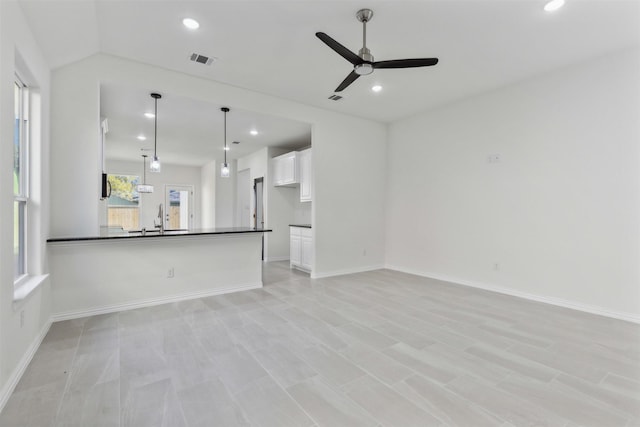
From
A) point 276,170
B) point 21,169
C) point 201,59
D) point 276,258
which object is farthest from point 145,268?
point 276,170

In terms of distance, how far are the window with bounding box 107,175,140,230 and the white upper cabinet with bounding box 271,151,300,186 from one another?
195 inches

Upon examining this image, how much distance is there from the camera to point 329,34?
9.89ft

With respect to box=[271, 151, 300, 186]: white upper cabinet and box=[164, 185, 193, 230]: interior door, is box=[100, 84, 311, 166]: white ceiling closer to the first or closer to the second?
box=[271, 151, 300, 186]: white upper cabinet

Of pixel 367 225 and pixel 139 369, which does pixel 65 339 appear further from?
pixel 367 225

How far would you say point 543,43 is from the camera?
3.18 metres

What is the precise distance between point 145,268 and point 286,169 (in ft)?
11.7

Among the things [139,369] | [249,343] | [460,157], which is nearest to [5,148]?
[139,369]

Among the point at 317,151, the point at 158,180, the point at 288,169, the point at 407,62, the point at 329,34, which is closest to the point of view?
the point at 407,62

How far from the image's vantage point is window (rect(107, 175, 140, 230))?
352 inches

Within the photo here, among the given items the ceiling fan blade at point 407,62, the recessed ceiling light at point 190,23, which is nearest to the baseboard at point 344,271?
the ceiling fan blade at point 407,62

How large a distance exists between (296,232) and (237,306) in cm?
249

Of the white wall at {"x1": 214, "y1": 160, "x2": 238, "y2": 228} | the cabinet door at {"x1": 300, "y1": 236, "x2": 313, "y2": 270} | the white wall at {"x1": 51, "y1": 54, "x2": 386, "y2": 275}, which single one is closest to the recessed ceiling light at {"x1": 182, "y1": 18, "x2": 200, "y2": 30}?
the white wall at {"x1": 51, "y1": 54, "x2": 386, "y2": 275}

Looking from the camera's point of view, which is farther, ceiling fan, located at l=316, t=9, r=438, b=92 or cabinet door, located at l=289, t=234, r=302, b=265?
cabinet door, located at l=289, t=234, r=302, b=265

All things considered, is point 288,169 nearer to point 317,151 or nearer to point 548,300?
point 317,151
